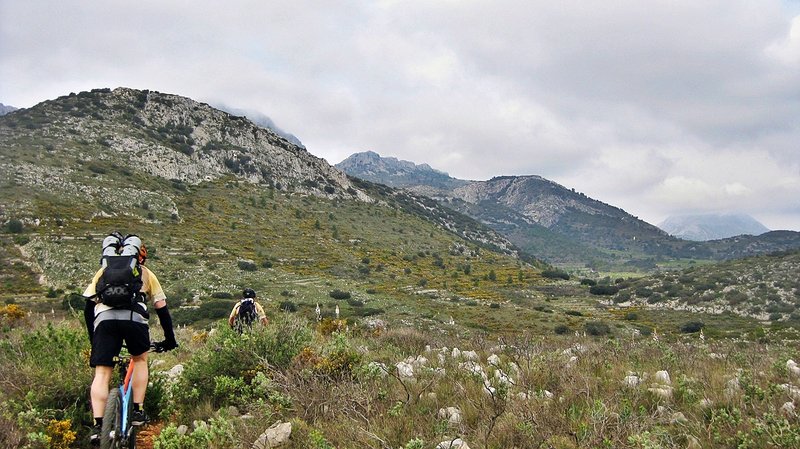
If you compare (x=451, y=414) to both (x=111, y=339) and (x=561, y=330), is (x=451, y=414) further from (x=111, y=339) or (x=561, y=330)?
(x=561, y=330)

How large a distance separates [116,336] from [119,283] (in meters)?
0.57

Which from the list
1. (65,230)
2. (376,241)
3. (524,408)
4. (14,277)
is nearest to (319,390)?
(524,408)

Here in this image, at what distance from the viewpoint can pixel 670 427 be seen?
369cm

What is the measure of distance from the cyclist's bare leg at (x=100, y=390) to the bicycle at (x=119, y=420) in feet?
0.24

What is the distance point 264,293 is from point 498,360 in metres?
33.4

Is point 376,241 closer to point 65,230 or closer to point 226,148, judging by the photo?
point 226,148

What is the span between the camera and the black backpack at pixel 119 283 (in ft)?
13.6

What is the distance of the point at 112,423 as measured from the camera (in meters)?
3.98

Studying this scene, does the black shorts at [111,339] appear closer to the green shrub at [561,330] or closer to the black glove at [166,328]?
the black glove at [166,328]

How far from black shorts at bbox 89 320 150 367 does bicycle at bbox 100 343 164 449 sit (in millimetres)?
115

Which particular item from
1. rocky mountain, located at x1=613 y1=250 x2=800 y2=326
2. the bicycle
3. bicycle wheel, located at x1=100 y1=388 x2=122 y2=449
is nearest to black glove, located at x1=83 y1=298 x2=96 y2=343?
the bicycle

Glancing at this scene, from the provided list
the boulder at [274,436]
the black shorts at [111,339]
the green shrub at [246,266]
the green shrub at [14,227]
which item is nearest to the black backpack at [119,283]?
the black shorts at [111,339]

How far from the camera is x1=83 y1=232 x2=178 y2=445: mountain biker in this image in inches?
162

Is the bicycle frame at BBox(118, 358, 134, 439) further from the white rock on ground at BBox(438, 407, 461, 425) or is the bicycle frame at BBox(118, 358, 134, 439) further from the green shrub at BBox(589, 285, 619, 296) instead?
the green shrub at BBox(589, 285, 619, 296)
